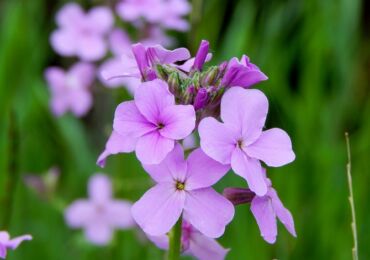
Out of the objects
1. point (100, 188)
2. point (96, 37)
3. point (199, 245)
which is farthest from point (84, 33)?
point (199, 245)

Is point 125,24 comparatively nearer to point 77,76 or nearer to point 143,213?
point 77,76

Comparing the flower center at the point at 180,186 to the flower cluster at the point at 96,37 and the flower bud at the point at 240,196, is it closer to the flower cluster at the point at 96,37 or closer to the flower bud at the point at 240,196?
the flower bud at the point at 240,196

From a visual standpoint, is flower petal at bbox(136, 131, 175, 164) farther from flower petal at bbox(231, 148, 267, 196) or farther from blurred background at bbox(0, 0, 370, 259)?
blurred background at bbox(0, 0, 370, 259)

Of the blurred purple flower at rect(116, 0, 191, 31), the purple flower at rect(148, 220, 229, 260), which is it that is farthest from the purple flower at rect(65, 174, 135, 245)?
the purple flower at rect(148, 220, 229, 260)

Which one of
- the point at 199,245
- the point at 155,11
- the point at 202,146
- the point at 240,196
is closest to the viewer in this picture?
the point at 202,146

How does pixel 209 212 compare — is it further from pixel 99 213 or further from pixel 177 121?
pixel 99 213

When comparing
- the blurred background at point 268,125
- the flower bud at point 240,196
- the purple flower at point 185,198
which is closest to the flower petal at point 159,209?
the purple flower at point 185,198
